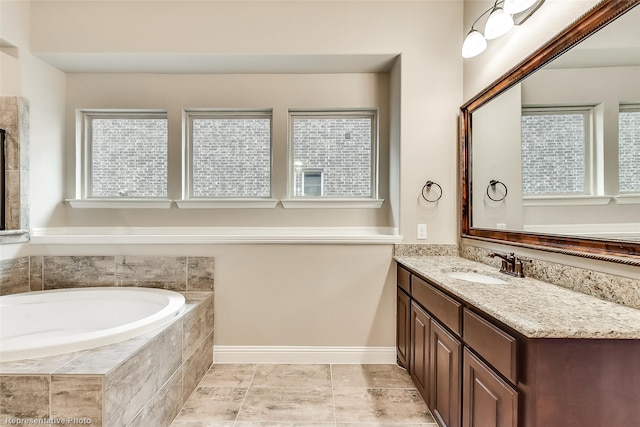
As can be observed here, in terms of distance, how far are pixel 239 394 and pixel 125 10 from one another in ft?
9.62

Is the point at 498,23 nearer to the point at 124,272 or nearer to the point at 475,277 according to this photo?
the point at 475,277

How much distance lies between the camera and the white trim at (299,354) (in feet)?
7.57

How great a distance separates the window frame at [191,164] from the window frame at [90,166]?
15 centimetres

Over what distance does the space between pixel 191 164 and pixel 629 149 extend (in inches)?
111

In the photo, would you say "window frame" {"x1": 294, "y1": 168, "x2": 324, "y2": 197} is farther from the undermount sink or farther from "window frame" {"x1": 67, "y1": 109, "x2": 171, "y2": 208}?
the undermount sink

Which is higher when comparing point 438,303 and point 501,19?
point 501,19

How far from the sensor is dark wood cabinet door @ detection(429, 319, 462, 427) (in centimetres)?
136

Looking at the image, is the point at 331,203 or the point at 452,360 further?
the point at 331,203

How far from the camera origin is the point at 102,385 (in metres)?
1.15

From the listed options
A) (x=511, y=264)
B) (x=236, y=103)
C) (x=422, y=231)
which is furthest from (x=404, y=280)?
(x=236, y=103)

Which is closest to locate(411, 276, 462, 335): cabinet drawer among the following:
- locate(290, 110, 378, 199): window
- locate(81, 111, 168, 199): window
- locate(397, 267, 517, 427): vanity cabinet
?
locate(397, 267, 517, 427): vanity cabinet

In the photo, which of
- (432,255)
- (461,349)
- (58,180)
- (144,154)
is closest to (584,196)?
(461,349)

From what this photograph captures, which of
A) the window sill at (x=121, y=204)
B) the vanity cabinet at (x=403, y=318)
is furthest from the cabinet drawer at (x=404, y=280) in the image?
the window sill at (x=121, y=204)

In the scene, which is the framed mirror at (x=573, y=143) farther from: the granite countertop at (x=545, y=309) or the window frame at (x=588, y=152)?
the granite countertop at (x=545, y=309)
